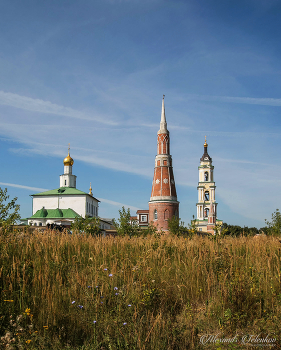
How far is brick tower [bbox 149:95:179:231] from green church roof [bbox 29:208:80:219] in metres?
15.7

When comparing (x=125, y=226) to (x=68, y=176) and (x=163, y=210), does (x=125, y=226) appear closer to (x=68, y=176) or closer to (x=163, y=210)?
(x=163, y=210)

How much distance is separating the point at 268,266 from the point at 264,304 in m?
0.86

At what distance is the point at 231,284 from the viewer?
14.7 feet

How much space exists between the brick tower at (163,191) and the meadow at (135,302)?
4593 cm

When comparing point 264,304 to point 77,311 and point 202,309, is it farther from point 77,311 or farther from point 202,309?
point 77,311

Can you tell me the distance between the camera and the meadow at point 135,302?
3533mm

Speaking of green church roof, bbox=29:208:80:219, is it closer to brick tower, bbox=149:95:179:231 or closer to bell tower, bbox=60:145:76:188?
bell tower, bbox=60:145:76:188

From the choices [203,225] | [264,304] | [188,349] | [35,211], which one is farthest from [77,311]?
[203,225]

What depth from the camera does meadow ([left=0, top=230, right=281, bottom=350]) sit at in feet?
11.6

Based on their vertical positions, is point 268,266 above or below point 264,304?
above

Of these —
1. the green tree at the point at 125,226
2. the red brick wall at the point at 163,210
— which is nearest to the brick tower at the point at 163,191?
the red brick wall at the point at 163,210

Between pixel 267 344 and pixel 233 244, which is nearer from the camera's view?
pixel 267 344

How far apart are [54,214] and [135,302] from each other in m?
56.2

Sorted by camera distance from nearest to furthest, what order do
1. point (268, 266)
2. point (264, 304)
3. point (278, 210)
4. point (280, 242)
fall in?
1. point (264, 304)
2. point (268, 266)
3. point (280, 242)
4. point (278, 210)
